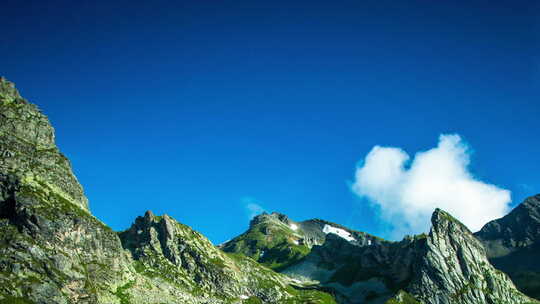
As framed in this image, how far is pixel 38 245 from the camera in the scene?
655 feet

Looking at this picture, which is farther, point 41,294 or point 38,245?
point 38,245

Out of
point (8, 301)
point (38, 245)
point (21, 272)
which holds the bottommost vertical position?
point (8, 301)

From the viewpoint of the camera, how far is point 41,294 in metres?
178

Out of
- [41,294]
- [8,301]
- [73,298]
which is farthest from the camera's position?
[73,298]

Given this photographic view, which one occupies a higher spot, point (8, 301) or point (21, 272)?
point (21, 272)

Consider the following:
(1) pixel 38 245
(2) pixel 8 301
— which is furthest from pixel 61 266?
(2) pixel 8 301

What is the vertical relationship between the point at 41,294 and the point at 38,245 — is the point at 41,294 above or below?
below

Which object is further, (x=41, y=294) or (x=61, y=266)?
(x=61, y=266)

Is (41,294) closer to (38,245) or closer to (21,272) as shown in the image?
(21,272)

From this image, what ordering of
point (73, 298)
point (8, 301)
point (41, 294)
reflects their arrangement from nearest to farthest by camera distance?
1. point (8, 301)
2. point (41, 294)
3. point (73, 298)

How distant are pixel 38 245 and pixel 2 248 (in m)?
15.4

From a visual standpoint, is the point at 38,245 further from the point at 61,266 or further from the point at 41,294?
the point at 41,294

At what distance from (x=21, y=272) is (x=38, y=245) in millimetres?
19639

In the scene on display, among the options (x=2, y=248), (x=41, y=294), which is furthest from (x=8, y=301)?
(x=2, y=248)
